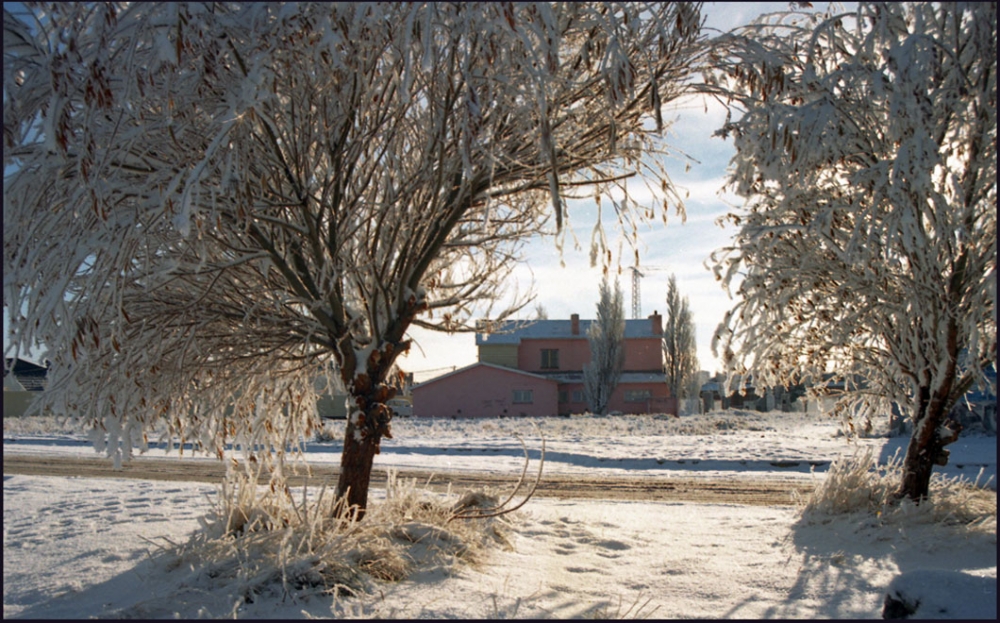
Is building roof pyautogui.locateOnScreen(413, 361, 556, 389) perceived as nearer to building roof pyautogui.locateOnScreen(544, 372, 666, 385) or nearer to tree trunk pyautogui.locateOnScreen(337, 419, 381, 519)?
building roof pyautogui.locateOnScreen(544, 372, 666, 385)

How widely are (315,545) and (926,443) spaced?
606cm

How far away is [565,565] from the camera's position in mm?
5855

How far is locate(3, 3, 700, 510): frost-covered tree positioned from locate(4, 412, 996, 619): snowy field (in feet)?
4.19

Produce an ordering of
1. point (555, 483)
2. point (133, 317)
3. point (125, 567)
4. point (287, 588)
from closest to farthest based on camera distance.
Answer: point (287, 588) → point (133, 317) → point (125, 567) → point (555, 483)

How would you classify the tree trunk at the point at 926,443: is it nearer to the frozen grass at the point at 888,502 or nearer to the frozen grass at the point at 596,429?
the frozen grass at the point at 888,502

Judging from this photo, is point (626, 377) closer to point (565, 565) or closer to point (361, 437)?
point (565, 565)

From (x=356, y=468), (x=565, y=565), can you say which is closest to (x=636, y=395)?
(x=565, y=565)

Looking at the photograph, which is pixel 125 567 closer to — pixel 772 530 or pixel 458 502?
pixel 458 502

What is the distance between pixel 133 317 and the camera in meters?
5.16

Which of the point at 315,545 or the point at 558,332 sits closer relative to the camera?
the point at 315,545

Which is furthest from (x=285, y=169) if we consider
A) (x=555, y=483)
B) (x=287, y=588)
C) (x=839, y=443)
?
(x=839, y=443)

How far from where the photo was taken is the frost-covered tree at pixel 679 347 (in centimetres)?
3888

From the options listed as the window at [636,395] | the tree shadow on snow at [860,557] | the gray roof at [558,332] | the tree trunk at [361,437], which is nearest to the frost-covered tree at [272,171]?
the tree trunk at [361,437]

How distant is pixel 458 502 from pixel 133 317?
3.64 metres
